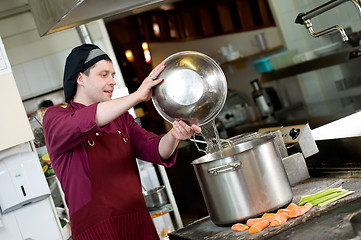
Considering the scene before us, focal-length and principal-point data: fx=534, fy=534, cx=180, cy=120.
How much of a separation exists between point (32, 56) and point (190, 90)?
3778 millimetres

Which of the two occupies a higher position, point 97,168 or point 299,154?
point 97,168

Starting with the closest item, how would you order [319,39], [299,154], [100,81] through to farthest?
[100,81] < [299,154] < [319,39]

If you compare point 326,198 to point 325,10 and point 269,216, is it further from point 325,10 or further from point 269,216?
point 325,10

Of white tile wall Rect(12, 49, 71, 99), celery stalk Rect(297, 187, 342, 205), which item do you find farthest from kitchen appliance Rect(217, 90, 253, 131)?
celery stalk Rect(297, 187, 342, 205)

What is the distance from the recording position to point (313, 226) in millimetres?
1785

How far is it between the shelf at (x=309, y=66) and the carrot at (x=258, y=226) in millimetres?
3506

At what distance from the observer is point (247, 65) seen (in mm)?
6262

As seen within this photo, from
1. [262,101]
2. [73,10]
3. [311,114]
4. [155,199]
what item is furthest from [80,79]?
[262,101]

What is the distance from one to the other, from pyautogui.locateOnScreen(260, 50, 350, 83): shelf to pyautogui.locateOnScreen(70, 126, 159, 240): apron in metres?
3.30

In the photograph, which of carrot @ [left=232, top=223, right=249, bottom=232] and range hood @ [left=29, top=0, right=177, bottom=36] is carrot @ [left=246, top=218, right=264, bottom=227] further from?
range hood @ [left=29, top=0, right=177, bottom=36]

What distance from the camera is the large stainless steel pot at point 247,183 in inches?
79.4

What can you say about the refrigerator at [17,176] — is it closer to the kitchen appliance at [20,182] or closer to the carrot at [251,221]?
the kitchen appliance at [20,182]

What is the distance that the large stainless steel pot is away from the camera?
2016mm

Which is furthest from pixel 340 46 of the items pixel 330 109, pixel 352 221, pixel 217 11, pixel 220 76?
pixel 352 221
